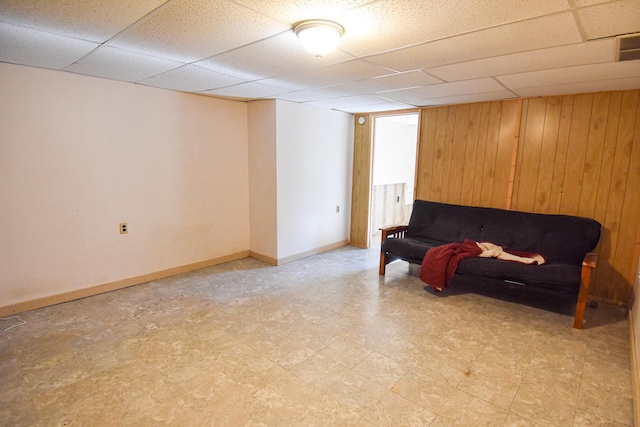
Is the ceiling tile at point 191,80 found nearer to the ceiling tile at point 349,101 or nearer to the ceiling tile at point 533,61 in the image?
the ceiling tile at point 349,101

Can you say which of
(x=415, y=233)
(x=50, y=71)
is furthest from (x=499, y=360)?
(x=50, y=71)

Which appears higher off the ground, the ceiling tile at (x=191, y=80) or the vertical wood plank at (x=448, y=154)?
the ceiling tile at (x=191, y=80)

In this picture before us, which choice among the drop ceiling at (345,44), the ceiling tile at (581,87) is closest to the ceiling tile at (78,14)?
the drop ceiling at (345,44)

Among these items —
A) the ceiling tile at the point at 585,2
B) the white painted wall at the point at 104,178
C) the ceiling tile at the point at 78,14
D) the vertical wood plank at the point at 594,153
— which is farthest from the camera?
the vertical wood plank at the point at 594,153

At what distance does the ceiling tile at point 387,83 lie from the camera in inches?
107

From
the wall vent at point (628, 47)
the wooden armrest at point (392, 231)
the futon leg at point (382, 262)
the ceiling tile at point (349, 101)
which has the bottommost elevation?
the futon leg at point (382, 262)

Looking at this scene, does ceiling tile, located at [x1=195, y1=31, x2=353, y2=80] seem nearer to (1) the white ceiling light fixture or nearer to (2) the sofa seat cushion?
(1) the white ceiling light fixture

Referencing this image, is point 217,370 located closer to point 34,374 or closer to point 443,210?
point 34,374

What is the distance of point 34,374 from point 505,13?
325cm

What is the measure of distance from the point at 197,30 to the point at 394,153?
4.65 m

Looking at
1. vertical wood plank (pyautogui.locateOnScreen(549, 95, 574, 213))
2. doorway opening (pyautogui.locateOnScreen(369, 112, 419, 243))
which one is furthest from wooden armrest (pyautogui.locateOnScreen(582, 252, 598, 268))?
doorway opening (pyautogui.locateOnScreen(369, 112, 419, 243))

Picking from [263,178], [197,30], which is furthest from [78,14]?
[263,178]

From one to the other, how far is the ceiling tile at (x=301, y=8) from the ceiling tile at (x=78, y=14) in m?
0.45

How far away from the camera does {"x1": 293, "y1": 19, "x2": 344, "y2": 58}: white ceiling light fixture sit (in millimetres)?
1709
